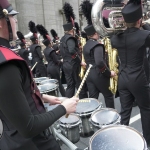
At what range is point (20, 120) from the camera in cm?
95

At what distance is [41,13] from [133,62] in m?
11.5

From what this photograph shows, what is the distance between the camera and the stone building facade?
35.7 feet

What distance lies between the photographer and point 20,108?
3.09 feet

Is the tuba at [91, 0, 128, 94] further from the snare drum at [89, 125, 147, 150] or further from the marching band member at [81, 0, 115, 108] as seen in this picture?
the snare drum at [89, 125, 147, 150]

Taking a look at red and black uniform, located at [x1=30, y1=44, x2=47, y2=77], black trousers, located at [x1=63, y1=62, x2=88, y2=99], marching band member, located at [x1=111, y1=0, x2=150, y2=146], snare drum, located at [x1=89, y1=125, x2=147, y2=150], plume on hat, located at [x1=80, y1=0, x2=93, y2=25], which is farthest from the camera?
red and black uniform, located at [x1=30, y1=44, x2=47, y2=77]

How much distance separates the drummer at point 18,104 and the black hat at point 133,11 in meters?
1.42

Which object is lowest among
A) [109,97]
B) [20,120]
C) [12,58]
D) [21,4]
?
[109,97]

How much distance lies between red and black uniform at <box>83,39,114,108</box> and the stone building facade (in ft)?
27.3

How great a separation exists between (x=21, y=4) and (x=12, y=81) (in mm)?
11078

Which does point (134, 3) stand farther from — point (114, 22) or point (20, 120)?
point (20, 120)

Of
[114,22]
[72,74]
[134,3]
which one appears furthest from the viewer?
[72,74]

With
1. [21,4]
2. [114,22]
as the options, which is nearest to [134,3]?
[114,22]

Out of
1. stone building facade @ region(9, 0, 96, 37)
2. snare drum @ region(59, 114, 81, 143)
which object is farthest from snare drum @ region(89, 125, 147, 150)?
stone building facade @ region(9, 0, 96, 37)

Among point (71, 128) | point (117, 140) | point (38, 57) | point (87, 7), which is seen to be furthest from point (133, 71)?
point (38, 57)
